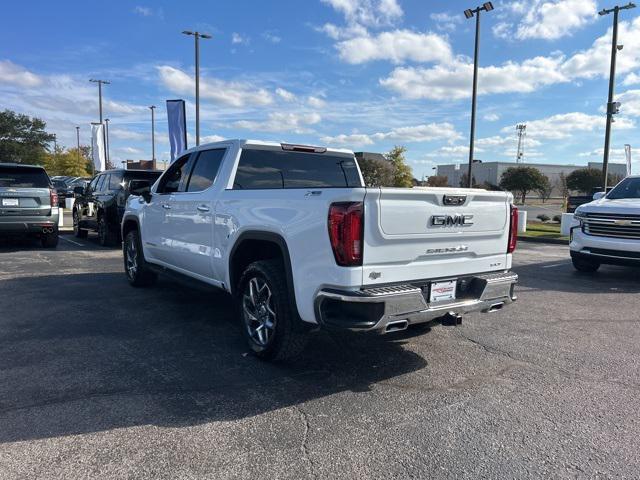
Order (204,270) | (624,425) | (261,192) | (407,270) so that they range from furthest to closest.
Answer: (204,270) → (261,192) → (407,270) → (624,425)

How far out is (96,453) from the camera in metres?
2.93

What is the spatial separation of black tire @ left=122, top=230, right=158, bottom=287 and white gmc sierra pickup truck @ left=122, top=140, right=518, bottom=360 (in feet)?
5.21

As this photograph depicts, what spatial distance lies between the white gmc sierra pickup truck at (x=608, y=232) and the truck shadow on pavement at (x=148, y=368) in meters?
5.63

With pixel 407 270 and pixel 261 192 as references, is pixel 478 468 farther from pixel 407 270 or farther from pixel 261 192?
pixel 261 192

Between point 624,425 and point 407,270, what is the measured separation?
1.74 m

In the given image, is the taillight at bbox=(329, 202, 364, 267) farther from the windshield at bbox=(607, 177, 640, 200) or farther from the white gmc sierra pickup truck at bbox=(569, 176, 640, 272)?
the windshield at bbox=(607, 177, 640, 200)

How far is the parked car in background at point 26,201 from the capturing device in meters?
10.4

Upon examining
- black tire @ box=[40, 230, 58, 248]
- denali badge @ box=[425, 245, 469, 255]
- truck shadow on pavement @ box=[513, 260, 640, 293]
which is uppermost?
denali badge @ box=[425, 245, 469, 255]

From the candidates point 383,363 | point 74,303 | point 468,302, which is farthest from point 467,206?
point 74,303

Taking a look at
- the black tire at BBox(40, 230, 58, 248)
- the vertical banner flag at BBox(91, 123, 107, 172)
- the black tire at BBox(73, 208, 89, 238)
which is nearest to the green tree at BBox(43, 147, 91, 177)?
the vertical banner flag at BBox(91, 123, 107, 172)

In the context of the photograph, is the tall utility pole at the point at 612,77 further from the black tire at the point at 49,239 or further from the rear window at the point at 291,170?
the black tire at the point at 49,239

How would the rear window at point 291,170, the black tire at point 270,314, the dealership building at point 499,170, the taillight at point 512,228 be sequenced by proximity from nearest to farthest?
the black tire at point 270,314, the taillight at point 512,228, the rear window at point 291,170, the dealership building at point 499,170

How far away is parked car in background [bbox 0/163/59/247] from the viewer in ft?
34.0

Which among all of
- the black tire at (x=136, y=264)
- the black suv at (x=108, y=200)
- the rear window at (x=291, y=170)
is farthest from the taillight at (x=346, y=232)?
the black suv at (x=108, y=200)
